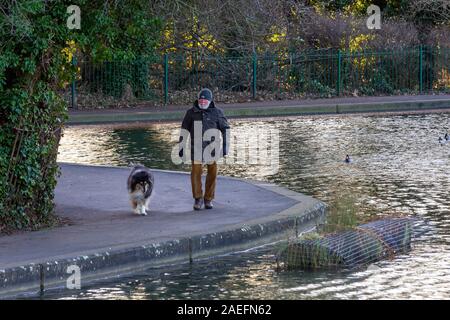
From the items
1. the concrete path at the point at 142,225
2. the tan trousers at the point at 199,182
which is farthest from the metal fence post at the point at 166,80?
the tan trousers at the point at 199,182

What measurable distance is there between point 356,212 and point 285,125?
45.3 ft

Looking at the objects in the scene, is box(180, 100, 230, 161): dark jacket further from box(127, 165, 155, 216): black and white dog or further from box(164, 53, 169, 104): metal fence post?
box(164, 53, 169, 104): metal fence post

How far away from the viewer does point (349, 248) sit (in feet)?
37.1

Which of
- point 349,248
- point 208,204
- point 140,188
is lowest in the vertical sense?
point 349,248

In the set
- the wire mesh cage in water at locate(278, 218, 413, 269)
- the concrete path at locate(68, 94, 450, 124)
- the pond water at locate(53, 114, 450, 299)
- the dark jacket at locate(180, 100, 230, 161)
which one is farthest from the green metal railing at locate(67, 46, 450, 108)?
the wire mesh cage in water at locate(278, 218, 413, 269)

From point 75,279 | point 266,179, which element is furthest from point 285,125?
point 75,279

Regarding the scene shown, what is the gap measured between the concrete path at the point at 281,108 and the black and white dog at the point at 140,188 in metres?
15.6

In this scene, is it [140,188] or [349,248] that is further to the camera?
[140,188]

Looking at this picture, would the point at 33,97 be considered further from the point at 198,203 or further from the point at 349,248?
the point at 349,248

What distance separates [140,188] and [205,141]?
909mm

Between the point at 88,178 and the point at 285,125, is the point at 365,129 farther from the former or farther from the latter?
Answer: the point at 88,178

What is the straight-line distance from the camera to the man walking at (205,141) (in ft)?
45.2

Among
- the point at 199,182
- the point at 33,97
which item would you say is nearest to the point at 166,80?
the point at 199,182

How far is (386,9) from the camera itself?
42469mm
